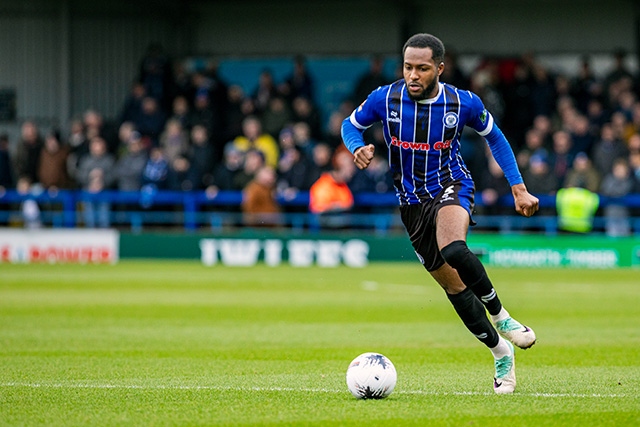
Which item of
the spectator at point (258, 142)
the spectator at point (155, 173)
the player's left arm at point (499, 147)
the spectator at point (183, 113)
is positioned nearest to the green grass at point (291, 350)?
the player's left arm at point (499, 147)

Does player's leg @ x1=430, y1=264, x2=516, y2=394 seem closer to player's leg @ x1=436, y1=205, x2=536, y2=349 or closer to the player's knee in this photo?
player's leg @ x1=436, y1=205, x2=536, y2=349

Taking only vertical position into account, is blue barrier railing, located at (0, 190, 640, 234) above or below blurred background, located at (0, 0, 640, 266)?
below

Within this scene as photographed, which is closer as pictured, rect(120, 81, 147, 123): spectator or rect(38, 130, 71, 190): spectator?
rect(38, 130, 71, 190): spectator

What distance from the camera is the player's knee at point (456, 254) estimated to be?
7.36 meters

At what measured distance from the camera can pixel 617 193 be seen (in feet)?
72.5

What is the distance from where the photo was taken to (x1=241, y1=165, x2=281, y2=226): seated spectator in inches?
891

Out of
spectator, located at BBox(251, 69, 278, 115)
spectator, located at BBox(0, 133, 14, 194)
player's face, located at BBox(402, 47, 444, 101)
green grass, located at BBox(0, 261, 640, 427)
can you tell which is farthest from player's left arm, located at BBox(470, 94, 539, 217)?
spectator, located at BBox(0, 133, 14, 194)

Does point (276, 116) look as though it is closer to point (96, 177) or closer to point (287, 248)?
point (287, 248)

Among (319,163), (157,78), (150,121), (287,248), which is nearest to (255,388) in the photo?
(319,163)

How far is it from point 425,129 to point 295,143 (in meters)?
15.8

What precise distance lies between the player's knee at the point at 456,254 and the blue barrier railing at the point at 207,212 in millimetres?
15319

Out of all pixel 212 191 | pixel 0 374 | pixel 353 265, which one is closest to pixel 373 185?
pixel 353 265

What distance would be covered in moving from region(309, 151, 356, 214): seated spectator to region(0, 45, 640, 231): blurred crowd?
0.03 metres

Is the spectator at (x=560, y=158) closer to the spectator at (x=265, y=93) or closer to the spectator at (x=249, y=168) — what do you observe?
the spectator at (x=249, y=168)
